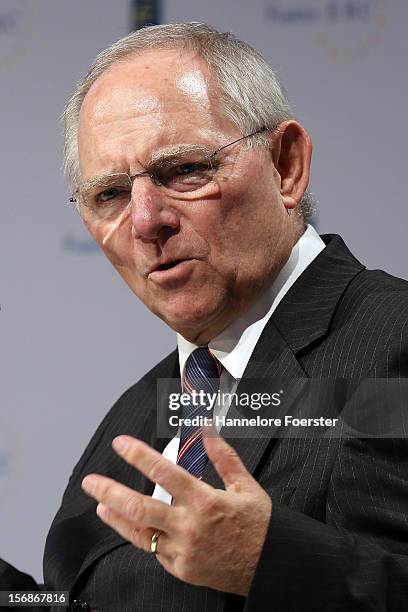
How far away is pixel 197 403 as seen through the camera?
65.0 inches

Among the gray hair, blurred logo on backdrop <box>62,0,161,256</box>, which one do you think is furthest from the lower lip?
blurred logo on backdrop <box>62,0,161,256</box>

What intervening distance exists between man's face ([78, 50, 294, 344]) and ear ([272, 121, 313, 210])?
0.09 ft

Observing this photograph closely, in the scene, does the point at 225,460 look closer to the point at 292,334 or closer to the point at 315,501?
the point at 315,501

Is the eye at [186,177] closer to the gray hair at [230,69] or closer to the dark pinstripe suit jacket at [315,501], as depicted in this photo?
the gray hair at [230,69]

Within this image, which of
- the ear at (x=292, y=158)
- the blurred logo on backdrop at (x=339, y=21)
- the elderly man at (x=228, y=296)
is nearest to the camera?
the elderly man at (x=228, y=296)

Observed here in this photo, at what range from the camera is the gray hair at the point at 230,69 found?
164cm

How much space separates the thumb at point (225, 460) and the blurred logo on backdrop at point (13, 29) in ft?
5.69

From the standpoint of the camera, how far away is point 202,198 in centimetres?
158

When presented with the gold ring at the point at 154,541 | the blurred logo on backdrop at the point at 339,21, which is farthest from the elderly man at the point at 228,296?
the blurred logo on backdrop at the point at 339,21

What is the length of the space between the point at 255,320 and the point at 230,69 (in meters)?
0.40

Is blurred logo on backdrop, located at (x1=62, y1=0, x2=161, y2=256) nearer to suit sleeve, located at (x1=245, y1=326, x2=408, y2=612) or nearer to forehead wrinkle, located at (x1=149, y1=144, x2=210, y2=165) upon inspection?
forehead wrinkle, located at (x1=149, y1=144, x2=210, y2=165)

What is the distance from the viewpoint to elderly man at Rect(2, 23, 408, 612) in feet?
4.25

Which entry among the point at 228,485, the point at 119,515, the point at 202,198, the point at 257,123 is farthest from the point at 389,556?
the point at 257,123

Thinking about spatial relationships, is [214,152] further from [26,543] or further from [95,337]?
[26,543]
